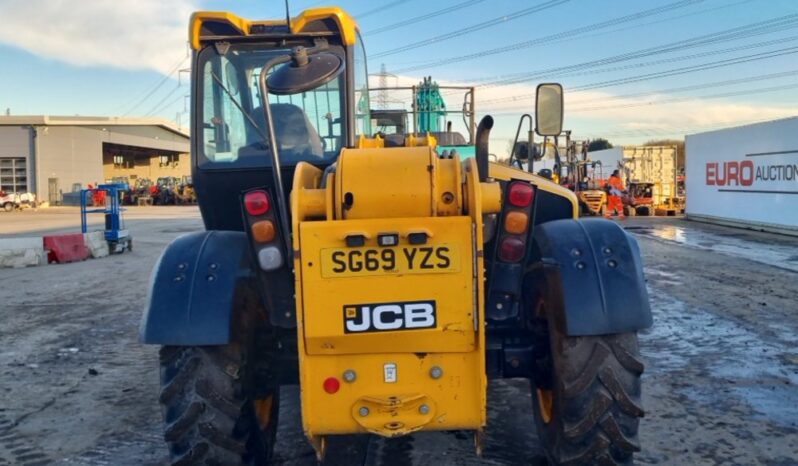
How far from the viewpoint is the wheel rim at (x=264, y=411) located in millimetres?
3971

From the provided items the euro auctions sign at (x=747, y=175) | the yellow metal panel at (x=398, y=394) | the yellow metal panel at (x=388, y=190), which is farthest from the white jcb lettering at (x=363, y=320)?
the euro auctions sign at (x=747, y=175)

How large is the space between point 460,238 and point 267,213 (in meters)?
0.94

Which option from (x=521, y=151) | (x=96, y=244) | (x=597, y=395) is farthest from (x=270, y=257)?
(x=96, y=244)

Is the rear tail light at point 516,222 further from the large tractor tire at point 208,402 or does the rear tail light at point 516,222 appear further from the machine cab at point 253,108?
the machine cab at point 253,108

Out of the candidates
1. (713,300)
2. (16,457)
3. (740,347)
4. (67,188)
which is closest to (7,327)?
(16,457)

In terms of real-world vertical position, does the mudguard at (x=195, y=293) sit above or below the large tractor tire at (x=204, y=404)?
above

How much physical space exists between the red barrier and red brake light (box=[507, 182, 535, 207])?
14581 millimetres

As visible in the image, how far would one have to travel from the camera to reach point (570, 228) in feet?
12.1

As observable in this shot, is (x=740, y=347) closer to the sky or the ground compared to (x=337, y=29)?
closer to the ground

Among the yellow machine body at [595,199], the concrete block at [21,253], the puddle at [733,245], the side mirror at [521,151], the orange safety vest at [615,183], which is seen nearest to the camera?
the side mirror at [521,151]

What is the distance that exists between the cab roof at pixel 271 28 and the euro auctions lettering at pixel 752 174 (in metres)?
17.1

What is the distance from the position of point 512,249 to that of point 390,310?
0.70 metres

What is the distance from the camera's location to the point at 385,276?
2.99 m

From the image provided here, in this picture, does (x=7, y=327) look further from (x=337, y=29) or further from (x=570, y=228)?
(x=570, y=228)
